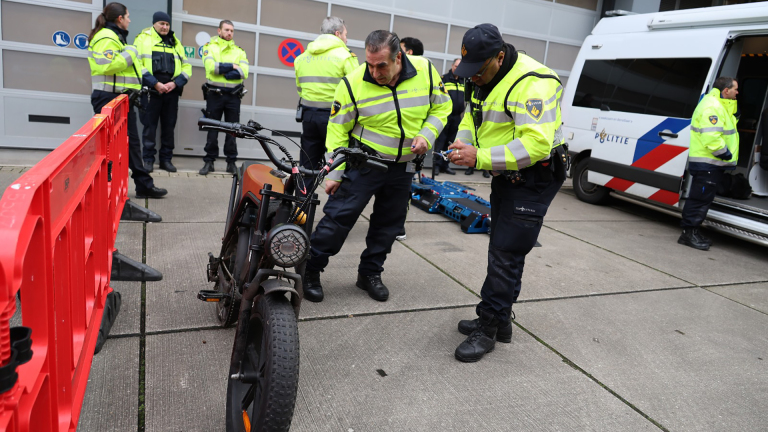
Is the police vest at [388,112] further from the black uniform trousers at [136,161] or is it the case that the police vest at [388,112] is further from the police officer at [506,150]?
the black uniform trousers at [136,161]

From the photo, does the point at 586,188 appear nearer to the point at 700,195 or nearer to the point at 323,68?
the point at 700,195

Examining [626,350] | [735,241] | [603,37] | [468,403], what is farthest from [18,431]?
[603,37]

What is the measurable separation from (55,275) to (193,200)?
4.48m

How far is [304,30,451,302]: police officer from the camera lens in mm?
3604

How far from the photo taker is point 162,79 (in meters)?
7.27

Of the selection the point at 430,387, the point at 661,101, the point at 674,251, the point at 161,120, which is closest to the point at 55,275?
the point at 430,387

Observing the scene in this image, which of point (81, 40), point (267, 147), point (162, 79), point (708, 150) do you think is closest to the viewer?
point (267, 147)

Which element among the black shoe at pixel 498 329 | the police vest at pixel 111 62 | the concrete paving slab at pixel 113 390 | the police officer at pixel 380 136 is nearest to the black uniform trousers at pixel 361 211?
the police officer at pixel 380 136

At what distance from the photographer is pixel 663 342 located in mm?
3678

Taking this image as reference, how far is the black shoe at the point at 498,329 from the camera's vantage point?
11.3 feet

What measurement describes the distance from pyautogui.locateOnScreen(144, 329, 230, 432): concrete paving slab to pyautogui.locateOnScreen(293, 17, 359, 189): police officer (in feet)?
8.46

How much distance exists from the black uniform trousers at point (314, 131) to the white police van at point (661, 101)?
13.6ft

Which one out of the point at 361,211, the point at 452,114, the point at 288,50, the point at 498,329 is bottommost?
the point at 498,329

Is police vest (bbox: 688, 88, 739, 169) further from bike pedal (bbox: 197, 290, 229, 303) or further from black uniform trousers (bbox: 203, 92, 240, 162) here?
black uniform trousers (bbox: 203, 92, 240, 162)
